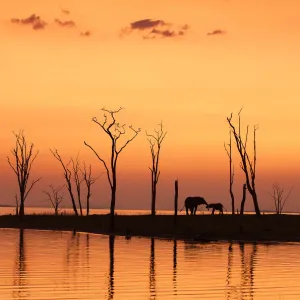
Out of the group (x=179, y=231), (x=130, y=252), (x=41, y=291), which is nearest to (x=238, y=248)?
(x=130, y=252)

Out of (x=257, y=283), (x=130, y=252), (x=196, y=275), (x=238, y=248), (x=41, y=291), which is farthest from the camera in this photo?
(x=238, y=248)

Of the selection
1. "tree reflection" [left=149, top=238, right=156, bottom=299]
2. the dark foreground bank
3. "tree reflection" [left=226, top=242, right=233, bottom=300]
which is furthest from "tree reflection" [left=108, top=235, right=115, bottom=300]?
the dark foreground bank

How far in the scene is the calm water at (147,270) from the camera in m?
25.6

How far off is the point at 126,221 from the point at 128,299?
170 ft

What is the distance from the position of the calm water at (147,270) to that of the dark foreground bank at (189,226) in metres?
5.96

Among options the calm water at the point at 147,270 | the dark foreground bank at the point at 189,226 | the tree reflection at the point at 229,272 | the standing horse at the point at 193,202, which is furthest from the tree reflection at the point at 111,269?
the standing horse at the point at 193,202

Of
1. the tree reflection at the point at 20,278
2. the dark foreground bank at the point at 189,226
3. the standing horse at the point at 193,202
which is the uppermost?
the standing horse at the point at 193,202

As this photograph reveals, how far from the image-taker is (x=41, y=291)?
1003 inches

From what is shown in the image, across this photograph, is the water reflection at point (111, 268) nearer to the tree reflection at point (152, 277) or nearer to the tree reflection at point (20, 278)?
the tree reflection at point (152, 277)

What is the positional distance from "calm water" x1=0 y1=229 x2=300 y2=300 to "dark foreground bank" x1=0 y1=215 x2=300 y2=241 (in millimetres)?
5958

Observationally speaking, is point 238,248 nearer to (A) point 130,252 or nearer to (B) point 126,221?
(A) point 130,252

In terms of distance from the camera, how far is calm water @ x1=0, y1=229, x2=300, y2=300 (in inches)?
1008

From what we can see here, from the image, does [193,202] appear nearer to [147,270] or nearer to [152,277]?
[147,270]

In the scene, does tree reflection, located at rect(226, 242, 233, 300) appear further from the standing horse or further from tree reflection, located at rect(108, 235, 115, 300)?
the standing horse
